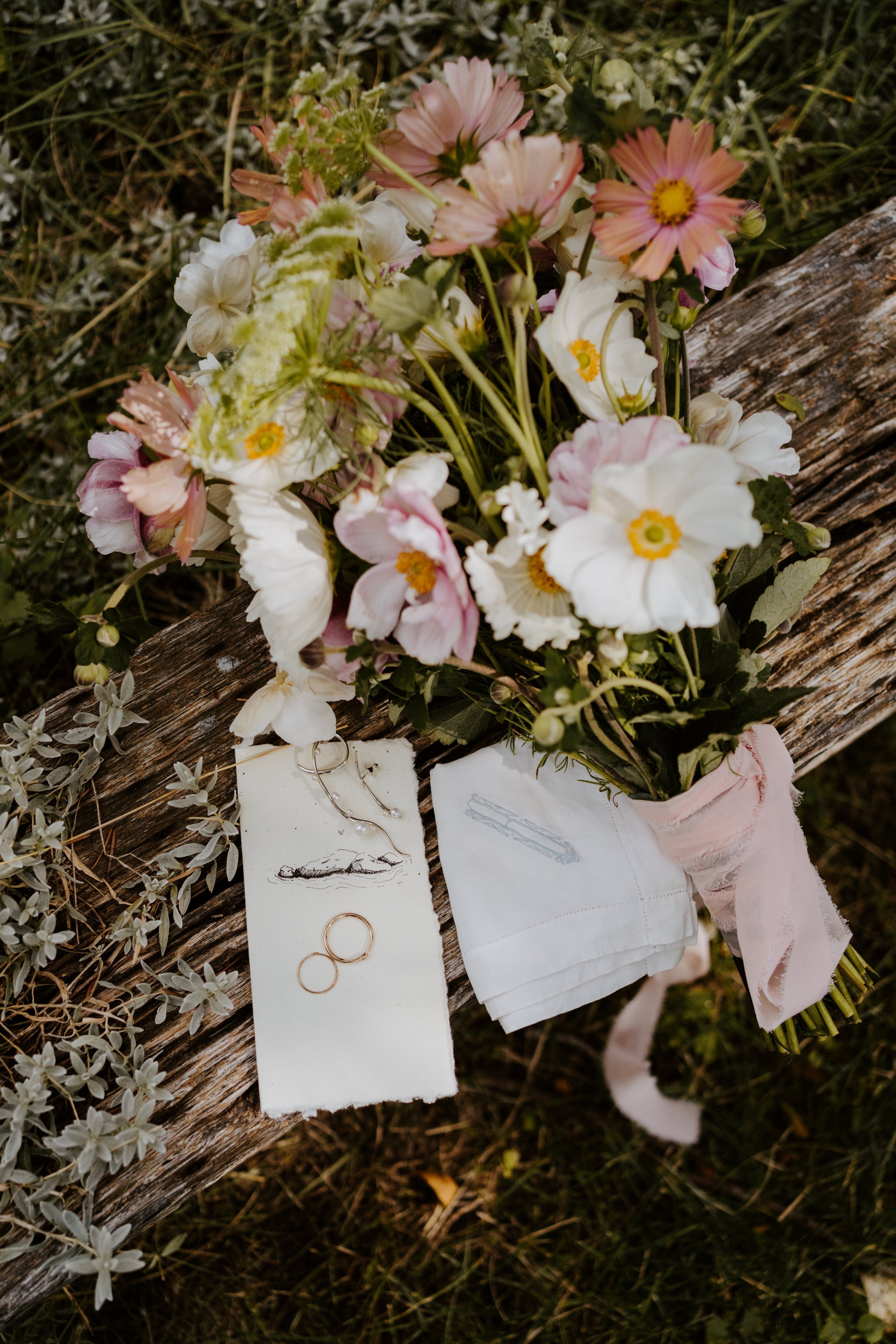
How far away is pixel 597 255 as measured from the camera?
86 centimetres

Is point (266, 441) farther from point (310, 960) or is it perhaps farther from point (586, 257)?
point (310, 960)

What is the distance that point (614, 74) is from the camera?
2.46 feet

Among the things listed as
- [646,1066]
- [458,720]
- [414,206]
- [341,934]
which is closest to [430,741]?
[458,720]

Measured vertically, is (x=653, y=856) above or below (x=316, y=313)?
below

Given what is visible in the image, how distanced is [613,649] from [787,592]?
Answer: 349mm

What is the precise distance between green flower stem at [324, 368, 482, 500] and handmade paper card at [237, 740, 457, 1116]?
0.54 m

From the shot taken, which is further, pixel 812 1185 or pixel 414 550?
pixel 812 1185

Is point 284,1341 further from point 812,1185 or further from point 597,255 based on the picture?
point 597,255

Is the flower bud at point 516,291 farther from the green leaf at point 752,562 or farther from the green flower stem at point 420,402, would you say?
the green leaf at point 752,562

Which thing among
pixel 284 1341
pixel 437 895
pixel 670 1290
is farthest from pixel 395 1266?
pixel 437 895

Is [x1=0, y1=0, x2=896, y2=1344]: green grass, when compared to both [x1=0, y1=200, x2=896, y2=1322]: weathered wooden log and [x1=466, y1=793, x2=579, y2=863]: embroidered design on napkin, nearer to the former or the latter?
[x1=0, y1=200, x2=896, y2=1322]: weathered wooden log

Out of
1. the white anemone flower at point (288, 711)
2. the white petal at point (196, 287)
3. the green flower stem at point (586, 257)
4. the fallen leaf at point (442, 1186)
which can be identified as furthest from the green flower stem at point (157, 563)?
the fallen leaf at point (442, 1186)

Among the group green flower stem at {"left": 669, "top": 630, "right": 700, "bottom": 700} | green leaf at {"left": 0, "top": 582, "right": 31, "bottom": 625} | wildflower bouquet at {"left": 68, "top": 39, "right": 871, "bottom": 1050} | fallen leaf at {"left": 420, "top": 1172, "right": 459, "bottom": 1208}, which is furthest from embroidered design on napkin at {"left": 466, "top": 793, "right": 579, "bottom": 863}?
fallen leaf at {"left": 420, "top": 1172, "right": 459, "bottom": 1208}

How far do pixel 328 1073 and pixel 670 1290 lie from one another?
111cm
